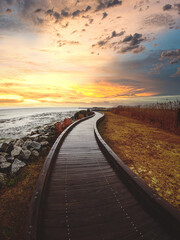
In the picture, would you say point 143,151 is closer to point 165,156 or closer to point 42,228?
point 165,156

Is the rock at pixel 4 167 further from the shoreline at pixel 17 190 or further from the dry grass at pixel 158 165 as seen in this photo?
the dry grass at pixel 158 165

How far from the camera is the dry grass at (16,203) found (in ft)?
6.11

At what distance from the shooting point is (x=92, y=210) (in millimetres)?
1911

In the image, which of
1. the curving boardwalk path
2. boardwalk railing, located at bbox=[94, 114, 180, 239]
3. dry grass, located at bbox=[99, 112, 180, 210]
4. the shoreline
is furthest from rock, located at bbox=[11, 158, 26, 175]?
dry grass, located at bbox=[99, 112, 180, 210]

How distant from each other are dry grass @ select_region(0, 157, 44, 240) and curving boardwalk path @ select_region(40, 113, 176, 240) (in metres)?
0.50

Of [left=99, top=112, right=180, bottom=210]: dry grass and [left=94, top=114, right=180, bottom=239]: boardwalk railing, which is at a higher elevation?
[left=94, top=114, right=180, bottom=239]: boardwalk railing

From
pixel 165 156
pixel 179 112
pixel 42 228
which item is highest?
pixel 179 112

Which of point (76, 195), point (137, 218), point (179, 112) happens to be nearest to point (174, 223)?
point (137, 218)

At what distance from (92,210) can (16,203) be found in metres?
1.62

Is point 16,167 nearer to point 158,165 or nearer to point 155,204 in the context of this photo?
point 155,204

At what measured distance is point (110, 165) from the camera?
11.4 feet

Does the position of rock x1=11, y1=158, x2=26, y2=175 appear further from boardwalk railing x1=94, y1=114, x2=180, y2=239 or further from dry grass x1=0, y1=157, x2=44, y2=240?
boardwalk railing x1=94, y1=114, x2=180, y2=239

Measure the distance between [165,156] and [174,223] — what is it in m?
3.50

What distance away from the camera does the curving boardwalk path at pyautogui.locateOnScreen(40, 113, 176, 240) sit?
157 centimetres
